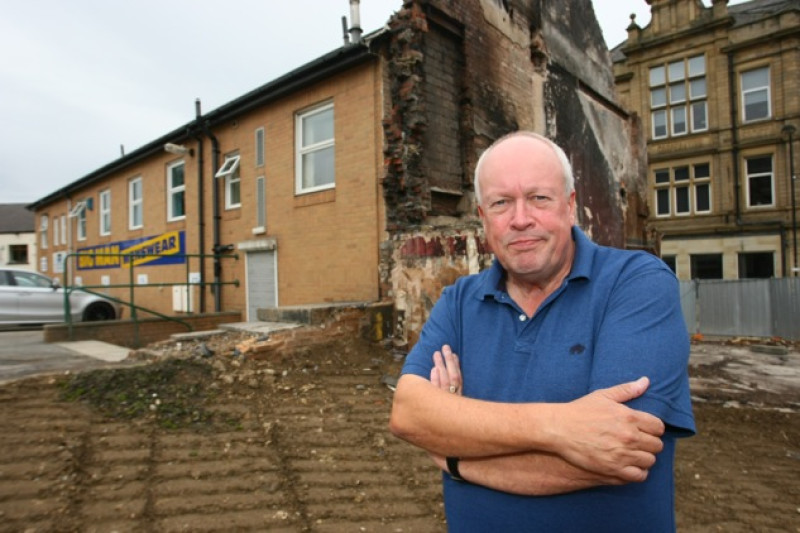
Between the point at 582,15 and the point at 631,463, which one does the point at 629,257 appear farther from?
the point at 582,15

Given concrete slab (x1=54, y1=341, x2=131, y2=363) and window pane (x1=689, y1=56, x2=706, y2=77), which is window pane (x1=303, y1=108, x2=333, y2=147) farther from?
window pane (x1=689, y1=56, x2=706, y2=77)

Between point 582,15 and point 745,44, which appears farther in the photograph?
point 745,44

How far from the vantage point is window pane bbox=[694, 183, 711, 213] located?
69.5 ft

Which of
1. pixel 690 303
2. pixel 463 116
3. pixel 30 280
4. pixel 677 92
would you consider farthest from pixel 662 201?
pixel 30 280

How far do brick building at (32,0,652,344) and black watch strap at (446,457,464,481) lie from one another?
4809 millimetres

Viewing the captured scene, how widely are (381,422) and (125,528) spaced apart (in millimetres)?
2383

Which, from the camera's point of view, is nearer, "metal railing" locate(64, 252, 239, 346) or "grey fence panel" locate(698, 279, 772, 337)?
"metal railing" locate(64, 252, 239, 346)

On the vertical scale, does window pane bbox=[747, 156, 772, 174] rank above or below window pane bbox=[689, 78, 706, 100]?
below

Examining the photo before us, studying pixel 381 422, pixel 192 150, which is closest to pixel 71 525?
pixel 381 422

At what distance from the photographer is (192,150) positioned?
12.7m

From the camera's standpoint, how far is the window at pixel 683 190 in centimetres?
2133

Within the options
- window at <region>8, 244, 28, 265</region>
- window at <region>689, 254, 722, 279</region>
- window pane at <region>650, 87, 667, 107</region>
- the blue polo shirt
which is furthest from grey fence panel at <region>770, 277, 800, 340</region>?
window at <region>8, 244, 28, 265</region>

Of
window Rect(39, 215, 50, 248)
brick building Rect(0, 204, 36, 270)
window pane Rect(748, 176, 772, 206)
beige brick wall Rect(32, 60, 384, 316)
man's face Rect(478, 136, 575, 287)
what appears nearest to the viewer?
man's face Rect(478, 136, 575, 287)

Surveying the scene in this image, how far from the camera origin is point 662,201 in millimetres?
22500
